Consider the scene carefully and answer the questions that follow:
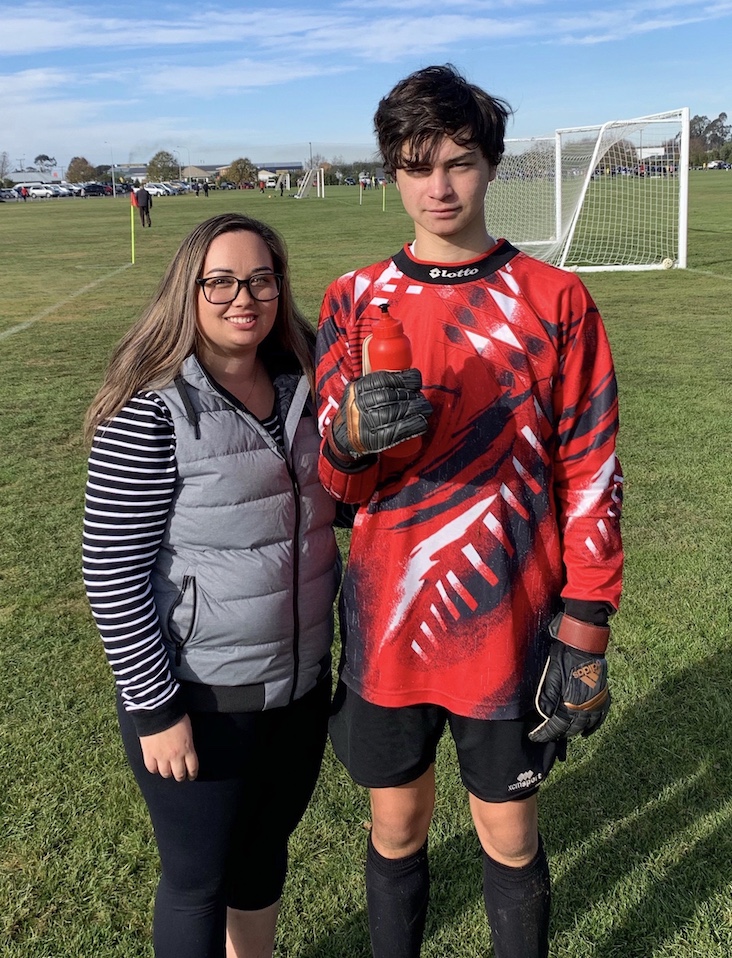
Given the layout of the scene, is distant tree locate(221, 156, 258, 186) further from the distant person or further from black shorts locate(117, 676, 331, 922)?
black shorts locate(117, 676, 331, 922)

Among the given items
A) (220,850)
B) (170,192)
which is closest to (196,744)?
(220,850)

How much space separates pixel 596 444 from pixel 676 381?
23.0 feet

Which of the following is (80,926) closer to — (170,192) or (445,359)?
(445,359)

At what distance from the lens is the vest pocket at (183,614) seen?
1811 mm

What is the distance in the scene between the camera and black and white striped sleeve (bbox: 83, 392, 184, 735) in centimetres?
171

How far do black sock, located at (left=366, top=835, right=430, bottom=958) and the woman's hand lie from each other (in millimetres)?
608

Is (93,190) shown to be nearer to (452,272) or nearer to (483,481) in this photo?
(452,272)

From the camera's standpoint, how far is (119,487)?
170cm

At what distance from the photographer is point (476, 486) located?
180cm

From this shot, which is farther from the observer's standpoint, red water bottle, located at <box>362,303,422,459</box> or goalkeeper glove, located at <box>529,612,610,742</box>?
goalkeeper glove, located at <box>529,612,610,742</box>

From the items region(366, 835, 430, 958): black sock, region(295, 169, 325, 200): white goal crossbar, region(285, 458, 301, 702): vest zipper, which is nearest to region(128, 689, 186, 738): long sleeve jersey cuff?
region(285, 458, 301, 702): vest zipper

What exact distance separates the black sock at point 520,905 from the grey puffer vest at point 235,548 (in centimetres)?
69

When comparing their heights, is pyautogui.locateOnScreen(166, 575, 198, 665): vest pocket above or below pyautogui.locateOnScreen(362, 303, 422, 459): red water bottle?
below

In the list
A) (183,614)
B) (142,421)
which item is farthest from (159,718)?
(142,421)
